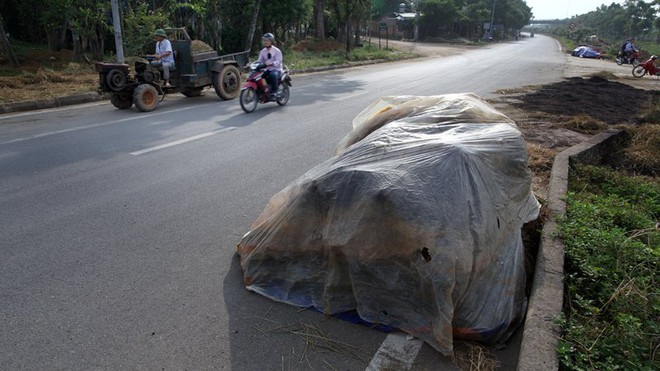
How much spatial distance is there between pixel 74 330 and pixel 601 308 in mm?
3092

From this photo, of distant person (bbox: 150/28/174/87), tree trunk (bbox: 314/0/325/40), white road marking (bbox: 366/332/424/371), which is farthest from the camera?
tree trunk (bbox: 314/0/325/40)

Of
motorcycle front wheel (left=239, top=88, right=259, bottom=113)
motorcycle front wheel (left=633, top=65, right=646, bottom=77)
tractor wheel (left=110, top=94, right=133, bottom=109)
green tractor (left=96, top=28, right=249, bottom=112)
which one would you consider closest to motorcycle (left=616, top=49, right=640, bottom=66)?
motorcycle front wheel (left=633, top=65, right=646, bottom=77)

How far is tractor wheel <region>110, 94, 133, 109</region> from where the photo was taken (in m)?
9.68

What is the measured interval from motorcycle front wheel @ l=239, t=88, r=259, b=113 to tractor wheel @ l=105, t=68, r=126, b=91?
7.79 ft

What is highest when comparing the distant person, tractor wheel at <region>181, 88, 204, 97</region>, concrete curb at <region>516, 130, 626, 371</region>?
the distant person

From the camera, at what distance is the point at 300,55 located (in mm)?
23875

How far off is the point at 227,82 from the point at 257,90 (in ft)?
6.28

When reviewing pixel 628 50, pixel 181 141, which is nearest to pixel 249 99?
pixel 181 141

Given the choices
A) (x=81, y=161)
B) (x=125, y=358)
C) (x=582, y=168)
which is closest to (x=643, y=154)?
(x=582, y=168)

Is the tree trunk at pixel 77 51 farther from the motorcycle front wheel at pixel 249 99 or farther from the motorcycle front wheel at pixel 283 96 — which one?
the motorcycle front wheel at pixel 249 99

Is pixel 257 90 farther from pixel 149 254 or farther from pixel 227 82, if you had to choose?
pixel 149 254

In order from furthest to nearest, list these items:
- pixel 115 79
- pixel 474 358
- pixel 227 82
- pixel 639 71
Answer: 1. pixel 639 71
2. pixel 227 82
3. pixel 115 79
4. pixel 474 358

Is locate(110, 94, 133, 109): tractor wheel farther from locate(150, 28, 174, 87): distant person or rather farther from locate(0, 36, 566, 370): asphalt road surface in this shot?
locate(0, 36, 566, 370): asphalt road surface

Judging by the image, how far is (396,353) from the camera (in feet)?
8.52
